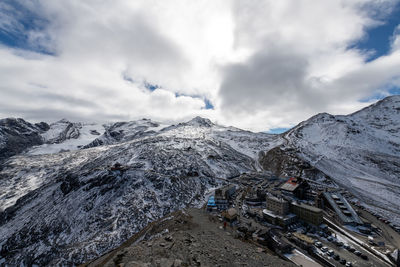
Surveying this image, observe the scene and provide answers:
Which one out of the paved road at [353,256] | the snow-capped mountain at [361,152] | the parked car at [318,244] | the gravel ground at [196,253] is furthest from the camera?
the snow-capped mountain at [361,152]

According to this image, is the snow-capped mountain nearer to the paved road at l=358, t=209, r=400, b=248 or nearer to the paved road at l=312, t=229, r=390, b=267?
the paved road at l=358, t=209, r=400, b=248

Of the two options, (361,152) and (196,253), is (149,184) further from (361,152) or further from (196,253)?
(361,152)

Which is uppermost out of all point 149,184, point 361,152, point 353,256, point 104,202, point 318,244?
point 361,152

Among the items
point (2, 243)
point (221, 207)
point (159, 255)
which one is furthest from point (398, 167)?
point (2, 243)

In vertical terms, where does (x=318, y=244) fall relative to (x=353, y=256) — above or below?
above

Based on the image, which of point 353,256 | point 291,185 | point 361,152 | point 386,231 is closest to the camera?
point 353,256

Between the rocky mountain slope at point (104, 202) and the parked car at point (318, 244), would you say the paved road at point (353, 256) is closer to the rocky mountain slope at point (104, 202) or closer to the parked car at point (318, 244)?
the parked car at point (318, 244)

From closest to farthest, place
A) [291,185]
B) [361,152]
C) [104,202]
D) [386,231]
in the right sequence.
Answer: [386,231] → [291,185] → [104,202] → [361,152]

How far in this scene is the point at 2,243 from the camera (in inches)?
2437

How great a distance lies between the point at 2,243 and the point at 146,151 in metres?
67.2

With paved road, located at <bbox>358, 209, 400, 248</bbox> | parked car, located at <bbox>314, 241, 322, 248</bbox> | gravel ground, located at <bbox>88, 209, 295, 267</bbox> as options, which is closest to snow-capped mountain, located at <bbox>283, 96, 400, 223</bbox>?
paved road, located at <bbox>358, 209, 400, 248</bbox>

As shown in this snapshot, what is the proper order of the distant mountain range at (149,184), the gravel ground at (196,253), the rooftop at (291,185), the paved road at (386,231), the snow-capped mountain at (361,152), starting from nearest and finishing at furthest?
the gravel ground at (196,253) < the paved road at (386,231) < the distant mountain range at (149,184) < the rooftop at (291,185) < the snow-capped mountain at (361,152)

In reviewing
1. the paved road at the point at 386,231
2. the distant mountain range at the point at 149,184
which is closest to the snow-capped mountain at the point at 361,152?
the distant mountain range at the point at 149,184

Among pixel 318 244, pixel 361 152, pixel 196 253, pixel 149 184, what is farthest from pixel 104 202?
pixel 361 152
